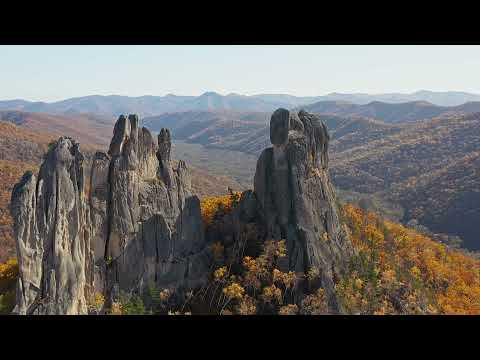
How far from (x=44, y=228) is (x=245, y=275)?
44.3ft

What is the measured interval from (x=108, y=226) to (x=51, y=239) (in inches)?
211

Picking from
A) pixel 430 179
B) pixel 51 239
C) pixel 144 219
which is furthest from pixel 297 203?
pixel 430 179

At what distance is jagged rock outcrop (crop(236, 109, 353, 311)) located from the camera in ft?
98.6

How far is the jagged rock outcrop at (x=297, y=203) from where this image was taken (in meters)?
30.0

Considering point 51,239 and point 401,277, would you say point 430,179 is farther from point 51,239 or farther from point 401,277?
point 51,239

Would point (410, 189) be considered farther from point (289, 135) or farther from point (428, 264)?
point (289, 135)

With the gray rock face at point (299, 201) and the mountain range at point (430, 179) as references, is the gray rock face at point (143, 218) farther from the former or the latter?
the mountain range at point (430, 179)

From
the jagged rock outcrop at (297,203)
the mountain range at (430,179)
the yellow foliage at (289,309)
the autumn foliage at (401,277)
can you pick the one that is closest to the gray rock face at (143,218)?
the jagged rock outcrop at (297,203)

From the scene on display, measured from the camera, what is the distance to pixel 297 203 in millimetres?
31422

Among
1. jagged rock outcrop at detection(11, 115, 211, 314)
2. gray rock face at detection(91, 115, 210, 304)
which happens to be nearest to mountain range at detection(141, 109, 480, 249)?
gray rock face at detection(91, 115, 210, 304)

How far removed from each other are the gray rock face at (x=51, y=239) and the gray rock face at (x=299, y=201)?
44.8 ft

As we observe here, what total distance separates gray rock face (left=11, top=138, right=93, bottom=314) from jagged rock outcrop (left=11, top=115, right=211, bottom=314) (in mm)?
50

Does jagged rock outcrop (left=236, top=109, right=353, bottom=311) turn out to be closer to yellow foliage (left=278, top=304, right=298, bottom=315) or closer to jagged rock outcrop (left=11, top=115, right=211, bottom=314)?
yellow foliage (left=278, top=304, right=298, bottom=315)
